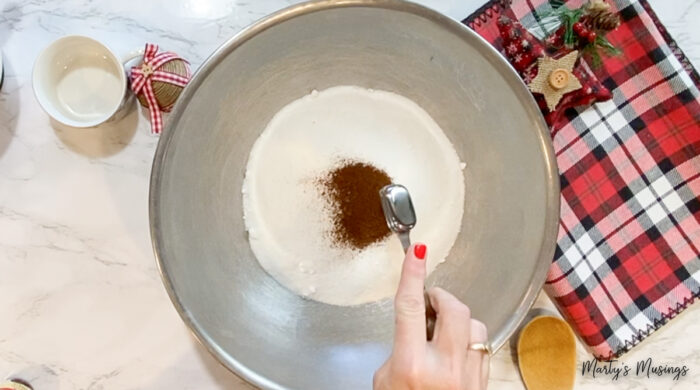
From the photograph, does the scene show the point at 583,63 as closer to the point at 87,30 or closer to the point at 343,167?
the point at 343,167

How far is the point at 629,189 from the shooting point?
3.09 feet

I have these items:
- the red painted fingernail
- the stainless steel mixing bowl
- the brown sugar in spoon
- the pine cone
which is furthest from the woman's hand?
the pine cone

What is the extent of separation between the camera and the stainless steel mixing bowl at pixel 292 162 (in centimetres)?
81

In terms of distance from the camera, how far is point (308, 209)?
0.93 meters

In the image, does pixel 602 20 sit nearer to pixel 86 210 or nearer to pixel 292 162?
pixel 292 162

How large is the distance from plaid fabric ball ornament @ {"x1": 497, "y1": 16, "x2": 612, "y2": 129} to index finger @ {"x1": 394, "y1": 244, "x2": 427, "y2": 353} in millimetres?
360

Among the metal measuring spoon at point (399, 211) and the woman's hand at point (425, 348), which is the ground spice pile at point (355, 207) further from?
the woman's hand at point (425, 348)

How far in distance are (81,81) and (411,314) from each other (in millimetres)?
620

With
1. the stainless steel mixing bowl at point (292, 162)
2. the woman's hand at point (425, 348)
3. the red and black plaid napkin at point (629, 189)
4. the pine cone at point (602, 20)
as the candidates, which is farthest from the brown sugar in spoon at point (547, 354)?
the pine cone at point (602, 20)

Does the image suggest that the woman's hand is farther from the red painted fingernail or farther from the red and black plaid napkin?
the red and black plaid napkin

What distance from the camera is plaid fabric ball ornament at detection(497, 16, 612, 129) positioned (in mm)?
875

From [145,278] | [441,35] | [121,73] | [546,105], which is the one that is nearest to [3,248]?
[145,278]

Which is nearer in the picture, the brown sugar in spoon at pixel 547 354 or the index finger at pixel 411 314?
the index finger at pixel 411 314

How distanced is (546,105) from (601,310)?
0.33 meters
